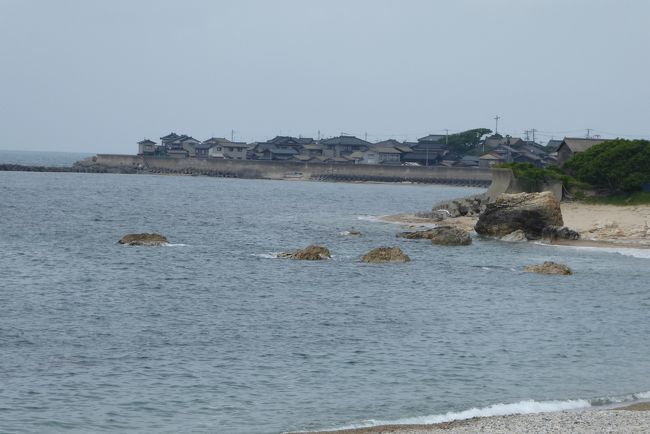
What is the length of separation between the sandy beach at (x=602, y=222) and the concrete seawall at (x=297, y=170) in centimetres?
7242

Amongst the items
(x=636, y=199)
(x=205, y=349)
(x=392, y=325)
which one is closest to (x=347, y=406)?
(x=205, y=349)

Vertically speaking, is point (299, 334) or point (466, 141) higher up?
point (466, 141)

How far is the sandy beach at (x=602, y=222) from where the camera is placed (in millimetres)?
48078

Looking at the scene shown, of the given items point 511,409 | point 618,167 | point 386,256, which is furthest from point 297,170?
point 511,409

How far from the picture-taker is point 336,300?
31.0 meters

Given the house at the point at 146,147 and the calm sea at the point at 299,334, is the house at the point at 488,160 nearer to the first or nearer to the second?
the house at the point at 146,147

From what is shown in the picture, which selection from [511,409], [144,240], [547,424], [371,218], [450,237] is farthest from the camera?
[371,218]

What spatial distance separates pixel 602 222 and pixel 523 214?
5936mm

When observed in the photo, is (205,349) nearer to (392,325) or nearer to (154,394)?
(154,394)

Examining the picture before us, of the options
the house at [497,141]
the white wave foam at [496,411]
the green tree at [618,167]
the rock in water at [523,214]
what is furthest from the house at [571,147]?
the house at [497,141]

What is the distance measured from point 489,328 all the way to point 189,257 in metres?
19.2

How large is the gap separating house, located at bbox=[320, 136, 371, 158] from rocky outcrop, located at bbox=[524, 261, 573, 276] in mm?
126154

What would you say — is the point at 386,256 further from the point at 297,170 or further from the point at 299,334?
the point at 297,170

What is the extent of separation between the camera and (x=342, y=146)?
165750mm
